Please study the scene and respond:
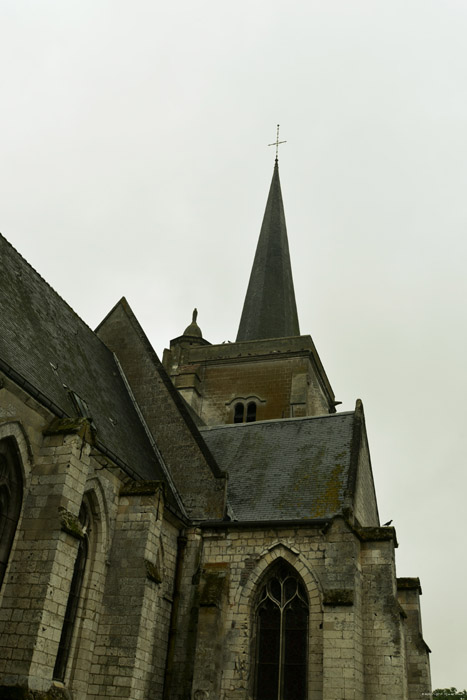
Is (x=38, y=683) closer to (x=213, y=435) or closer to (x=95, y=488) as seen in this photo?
(x=95, y=488)

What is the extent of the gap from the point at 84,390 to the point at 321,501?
5.72m

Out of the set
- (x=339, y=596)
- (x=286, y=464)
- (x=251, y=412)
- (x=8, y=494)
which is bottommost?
(x=339, y=596)

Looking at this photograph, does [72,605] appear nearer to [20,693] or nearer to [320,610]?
[20,693]

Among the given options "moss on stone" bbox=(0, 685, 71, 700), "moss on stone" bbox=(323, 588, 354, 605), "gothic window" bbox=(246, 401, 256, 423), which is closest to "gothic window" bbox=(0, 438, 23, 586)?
"moss on stone" bbox=(0, 685, 71, 700)

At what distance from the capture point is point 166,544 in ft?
45.6

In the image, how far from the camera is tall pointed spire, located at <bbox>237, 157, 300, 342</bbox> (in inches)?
1121

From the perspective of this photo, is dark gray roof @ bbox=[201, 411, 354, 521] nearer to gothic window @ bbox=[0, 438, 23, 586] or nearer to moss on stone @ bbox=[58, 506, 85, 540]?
moss on stone @ bbox=[58, 506, 85, 540]

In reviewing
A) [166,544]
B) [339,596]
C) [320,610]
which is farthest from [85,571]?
[339,596]

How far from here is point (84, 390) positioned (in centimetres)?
1416

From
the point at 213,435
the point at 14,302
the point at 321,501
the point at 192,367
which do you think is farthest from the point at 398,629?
the point at 192,367

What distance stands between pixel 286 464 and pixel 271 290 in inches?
566

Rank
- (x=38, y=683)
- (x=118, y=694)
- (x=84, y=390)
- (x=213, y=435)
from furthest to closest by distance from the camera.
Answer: (x=213, y=435)
(x=84, y=390)
(x=118, y=694)
(x=38, y=683)

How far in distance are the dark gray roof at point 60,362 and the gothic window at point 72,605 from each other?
141 centimetres

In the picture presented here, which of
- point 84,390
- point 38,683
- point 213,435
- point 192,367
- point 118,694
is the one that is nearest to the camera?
point 38,683
